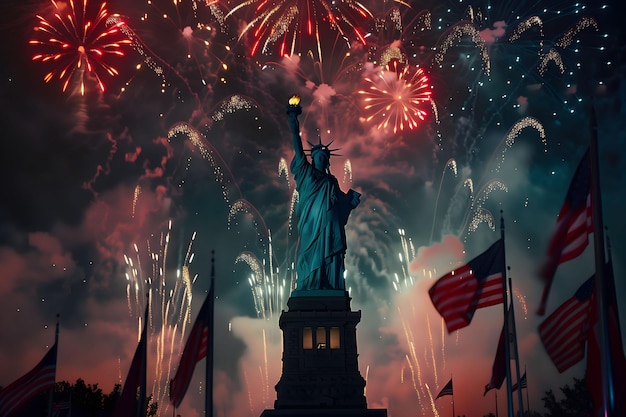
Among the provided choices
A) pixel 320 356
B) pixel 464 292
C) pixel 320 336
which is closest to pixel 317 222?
pixel 320 336

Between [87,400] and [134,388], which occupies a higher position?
[87,400]

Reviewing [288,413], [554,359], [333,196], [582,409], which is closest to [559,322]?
[554,359]

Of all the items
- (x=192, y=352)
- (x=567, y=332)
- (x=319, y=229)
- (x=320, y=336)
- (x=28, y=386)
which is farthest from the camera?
(x=319, y=229)

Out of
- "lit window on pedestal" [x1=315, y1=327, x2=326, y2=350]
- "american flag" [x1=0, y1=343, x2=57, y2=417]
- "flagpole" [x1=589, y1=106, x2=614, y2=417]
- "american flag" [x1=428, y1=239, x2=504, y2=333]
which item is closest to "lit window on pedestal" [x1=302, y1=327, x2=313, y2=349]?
"lit window on pedestal" [x1=315, y1=327, x2=326, y2=350]

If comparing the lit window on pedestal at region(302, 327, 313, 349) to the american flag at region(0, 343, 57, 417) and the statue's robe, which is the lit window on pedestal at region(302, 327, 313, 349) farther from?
the american flag at region(0, 343, 57, 417)

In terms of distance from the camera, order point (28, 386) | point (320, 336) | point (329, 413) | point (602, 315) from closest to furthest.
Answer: point (602, 315)
point (28, 386)
point (329, 413)
point (320, 336)

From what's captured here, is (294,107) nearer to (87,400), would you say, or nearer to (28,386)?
(28,386)

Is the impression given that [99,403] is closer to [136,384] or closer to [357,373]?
[357,373]
